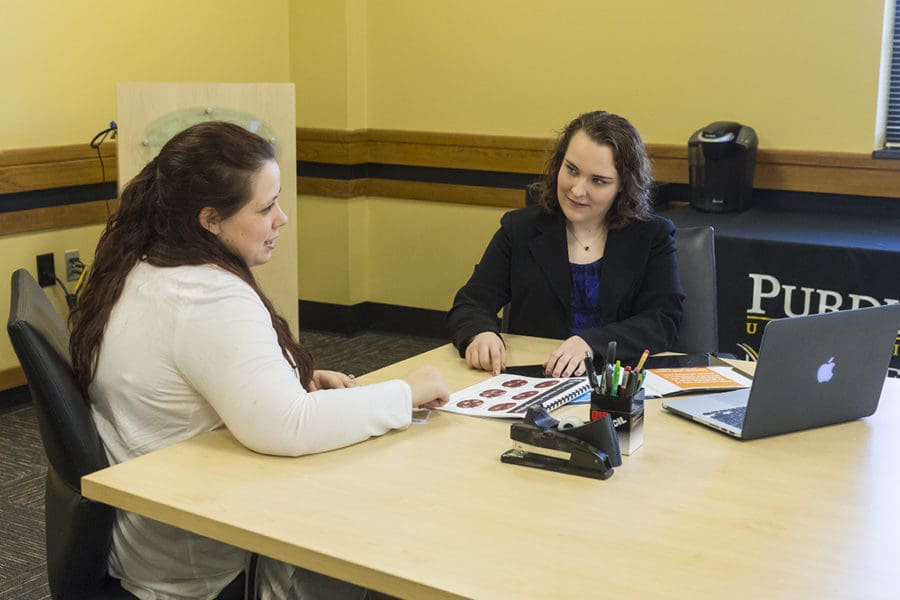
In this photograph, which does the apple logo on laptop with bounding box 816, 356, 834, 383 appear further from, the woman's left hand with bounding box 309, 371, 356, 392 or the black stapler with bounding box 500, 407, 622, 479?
the woman's left hand with bounding box 309, 371, 356, 392

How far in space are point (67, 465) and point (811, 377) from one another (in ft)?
3.77

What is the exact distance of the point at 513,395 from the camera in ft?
6.21

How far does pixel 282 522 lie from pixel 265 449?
0.23 metres

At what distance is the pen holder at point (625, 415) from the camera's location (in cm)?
159

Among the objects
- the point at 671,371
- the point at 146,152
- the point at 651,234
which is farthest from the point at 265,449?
the point at 146,152

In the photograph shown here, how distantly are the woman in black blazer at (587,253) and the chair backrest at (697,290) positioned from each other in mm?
63

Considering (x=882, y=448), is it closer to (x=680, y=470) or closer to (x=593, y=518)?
(x=680, y=470)

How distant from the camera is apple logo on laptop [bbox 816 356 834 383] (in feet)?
5.52

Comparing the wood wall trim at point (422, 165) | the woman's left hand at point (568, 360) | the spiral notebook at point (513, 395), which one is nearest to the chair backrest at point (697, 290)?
the woman's left hand at point (568, 360)

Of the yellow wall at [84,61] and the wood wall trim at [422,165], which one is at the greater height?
the yellow wall at [84,61]

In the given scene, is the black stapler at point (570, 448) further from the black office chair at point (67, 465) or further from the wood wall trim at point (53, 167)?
the wood wall trim at point (53, 167)

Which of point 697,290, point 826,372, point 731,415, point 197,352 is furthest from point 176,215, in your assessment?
point 697,290

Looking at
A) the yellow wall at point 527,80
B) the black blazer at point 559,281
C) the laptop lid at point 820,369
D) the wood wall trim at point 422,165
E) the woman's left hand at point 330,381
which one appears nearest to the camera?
the laptop lid at point 820,369

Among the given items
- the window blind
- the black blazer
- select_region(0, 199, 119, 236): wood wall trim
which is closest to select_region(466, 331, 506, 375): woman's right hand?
the black blazer
